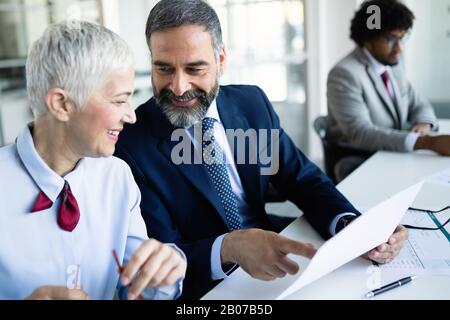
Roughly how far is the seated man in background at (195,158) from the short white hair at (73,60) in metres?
0.40

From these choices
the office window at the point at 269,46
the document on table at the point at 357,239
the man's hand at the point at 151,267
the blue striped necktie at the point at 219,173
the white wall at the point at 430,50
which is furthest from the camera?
the office window at the point at 269,46

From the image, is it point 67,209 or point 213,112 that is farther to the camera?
point 213,112

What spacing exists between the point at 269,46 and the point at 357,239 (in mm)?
3443

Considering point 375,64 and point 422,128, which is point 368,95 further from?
point 422,128

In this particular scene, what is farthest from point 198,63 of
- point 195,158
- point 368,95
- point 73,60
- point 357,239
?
point 368,95

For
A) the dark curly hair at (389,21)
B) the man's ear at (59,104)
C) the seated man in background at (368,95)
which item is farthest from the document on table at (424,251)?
the dark curly hair at (389,21)

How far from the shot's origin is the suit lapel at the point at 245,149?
1.46 meters

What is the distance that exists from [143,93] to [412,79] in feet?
7.80

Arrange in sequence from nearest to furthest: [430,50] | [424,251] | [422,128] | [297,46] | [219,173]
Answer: [424,251] < [219,173] < [422,128] < [430,50] < [297,46]

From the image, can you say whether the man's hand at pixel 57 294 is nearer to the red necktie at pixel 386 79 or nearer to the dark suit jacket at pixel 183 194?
the dark suit jacket at pixel 183 194

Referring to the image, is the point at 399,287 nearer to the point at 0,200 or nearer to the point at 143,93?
the point at 0,200

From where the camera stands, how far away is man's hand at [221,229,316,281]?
954mm

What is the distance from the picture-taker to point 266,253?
0.98 m
